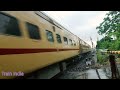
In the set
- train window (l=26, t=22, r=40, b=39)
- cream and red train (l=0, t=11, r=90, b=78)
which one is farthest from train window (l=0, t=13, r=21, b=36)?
train window (l=26, t=22, r=40, b=39)

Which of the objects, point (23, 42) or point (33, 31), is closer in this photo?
point (23, 42)

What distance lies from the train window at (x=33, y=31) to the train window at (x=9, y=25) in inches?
23.3

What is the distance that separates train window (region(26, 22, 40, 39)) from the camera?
554cm

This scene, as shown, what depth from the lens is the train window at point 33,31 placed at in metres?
5.54

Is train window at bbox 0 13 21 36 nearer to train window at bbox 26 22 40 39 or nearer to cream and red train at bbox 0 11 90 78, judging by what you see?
cream and red train at bbox 0 11 90 78

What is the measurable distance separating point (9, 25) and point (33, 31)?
123 cm

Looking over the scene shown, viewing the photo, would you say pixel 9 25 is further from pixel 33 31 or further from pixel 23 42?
pixel 33 31

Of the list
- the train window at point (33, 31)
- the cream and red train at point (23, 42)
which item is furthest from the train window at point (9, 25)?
the train window at point (33, 31)

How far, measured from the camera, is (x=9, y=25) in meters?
4.62

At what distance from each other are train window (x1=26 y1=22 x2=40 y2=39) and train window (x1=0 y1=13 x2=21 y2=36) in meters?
0.59

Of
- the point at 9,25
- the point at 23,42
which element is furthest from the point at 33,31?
the point at 9,25
